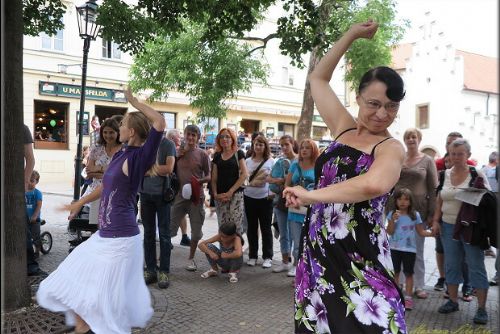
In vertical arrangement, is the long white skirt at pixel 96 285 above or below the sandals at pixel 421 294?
above

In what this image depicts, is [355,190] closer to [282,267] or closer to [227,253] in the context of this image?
[227,253]

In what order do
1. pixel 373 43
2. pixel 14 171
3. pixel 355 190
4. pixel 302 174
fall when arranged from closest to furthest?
pixel 355 190, pixel 14 171, pixel 302 174, pixel 373 43

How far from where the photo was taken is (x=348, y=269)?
2.04 m

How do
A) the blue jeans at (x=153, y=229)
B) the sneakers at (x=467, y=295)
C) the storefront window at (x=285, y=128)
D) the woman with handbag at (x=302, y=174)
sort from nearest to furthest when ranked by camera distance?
the sneakers at (x=467, y=295) < the blue jeans at (x=153, y=229) < the woman with handbag at (x=302, y=174) < the storefront window at (x=285, y=128)

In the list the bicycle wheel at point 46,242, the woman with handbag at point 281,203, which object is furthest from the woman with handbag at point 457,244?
the bicycle wheel at point 46,242

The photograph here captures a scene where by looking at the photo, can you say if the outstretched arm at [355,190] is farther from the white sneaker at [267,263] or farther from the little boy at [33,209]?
the little boy at [33,209]

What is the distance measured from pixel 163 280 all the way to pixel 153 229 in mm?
643

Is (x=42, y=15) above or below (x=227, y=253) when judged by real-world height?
above

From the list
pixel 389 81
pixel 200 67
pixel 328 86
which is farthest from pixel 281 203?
pixel 200 67

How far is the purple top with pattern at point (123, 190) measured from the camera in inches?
139

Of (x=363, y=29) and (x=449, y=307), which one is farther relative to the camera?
(x=449, y=307)

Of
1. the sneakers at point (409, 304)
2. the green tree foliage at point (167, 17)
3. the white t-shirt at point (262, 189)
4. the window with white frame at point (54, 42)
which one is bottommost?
the sneakers at point (409, 304)

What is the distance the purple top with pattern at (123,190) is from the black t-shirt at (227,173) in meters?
3.22

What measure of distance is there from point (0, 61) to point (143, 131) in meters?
2.70
